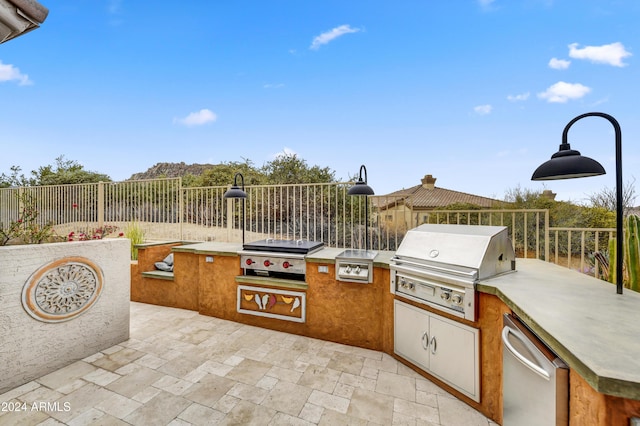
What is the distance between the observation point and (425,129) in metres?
6.69

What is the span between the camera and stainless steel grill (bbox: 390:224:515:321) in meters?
1.91

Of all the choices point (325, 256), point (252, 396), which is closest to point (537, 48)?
point (325, 256)

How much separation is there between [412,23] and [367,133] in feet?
7.92

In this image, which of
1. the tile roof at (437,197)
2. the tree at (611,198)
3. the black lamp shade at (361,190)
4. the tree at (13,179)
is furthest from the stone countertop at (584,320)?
the tree at (13,179)

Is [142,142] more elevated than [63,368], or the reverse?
[142,142]

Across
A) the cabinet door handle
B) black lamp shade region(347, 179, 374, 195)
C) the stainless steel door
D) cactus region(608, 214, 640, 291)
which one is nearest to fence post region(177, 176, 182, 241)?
black lamp shade region(347, 179, 374, 195)

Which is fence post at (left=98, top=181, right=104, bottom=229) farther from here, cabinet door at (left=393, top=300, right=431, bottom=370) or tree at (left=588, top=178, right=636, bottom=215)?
tree at (left=588, top=178, right=636, bottom=215)

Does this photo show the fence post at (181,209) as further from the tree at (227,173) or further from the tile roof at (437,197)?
the tile roof at (437,197)

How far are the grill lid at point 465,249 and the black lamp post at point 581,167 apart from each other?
600 mm

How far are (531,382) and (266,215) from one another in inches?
160

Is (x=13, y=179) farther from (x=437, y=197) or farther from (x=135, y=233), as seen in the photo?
(x=437, y=197)

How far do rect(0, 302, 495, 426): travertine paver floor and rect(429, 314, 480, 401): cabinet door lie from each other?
17 cm

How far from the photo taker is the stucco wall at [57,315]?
2.12 meters

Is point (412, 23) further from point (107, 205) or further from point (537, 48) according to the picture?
point (107, 205)
